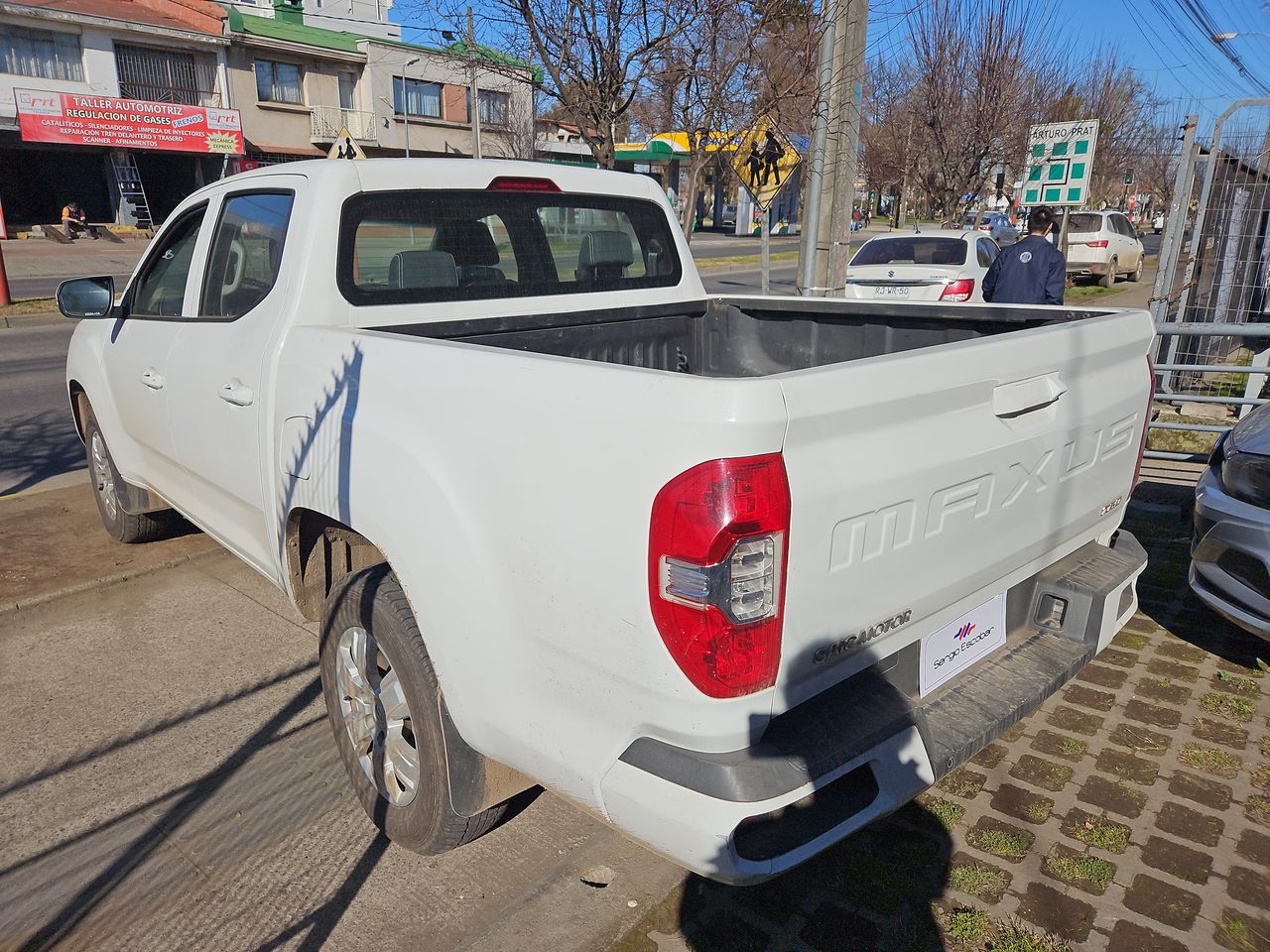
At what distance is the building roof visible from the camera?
34500 mm

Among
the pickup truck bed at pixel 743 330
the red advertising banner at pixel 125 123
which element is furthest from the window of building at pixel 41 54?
the pickup truck bed at pixel 743 330

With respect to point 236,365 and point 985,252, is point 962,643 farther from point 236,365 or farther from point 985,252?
point 985,252

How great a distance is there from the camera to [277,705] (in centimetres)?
376

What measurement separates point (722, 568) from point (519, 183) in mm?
2437

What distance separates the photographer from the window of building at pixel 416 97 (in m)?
44.0

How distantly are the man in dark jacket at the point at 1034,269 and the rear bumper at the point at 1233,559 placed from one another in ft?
14.2

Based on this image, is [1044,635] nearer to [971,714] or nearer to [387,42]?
[971,714]

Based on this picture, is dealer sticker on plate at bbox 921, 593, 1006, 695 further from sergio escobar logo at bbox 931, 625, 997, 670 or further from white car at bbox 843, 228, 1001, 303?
white car at bbox 843, 228, 1001, 303

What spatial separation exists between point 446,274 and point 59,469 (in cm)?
515

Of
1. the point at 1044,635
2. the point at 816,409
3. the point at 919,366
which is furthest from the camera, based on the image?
the point at 1044,635

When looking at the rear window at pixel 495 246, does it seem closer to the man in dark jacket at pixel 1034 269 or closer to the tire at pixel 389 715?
the tire at pixel 389 715

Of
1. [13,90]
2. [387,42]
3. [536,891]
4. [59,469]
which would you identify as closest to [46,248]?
[13,90]

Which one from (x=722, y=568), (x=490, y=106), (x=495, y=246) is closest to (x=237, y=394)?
(x=495, y=246)

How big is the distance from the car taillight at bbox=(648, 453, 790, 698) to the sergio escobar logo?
0.77 m
